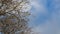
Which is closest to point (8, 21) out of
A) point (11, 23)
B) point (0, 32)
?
point (11, 23)

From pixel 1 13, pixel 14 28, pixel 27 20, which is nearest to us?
pixel 1 13

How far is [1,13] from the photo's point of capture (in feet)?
14.6

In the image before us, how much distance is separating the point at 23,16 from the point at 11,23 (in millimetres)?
490

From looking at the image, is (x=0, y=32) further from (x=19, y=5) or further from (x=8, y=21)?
(x=19, y=5)

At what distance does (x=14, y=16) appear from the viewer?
478cm

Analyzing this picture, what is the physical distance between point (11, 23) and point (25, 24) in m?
0.52

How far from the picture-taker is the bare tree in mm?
4551

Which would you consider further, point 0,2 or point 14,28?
point 14,28

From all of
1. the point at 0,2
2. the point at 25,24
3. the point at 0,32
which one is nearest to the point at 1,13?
the point at 0,2

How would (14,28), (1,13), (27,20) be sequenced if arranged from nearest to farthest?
(1,13) < (14,28) < (27,20)

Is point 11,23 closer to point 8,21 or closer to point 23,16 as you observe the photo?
point 8,21

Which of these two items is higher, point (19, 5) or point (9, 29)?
point (19, 5)

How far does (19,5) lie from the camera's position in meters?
4.65

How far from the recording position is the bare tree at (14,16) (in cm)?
455
